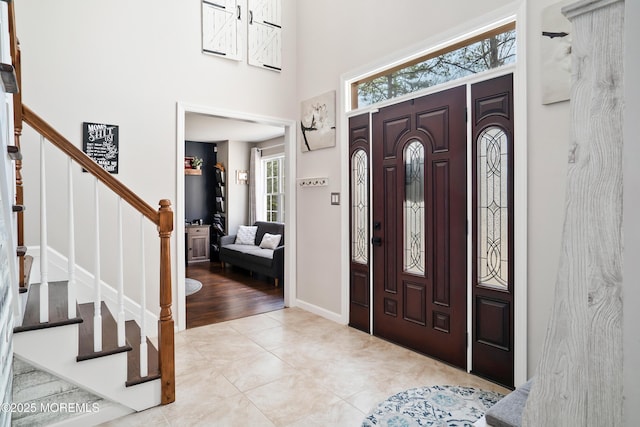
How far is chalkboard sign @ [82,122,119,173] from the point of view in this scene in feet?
10.4

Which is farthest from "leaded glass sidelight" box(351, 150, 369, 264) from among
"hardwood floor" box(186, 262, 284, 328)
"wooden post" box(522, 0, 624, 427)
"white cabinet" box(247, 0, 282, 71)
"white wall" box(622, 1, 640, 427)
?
"white wall" box(622, 1, 640, 427)

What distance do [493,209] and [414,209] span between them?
0.68 m

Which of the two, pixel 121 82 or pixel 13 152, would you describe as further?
pixel 121 82

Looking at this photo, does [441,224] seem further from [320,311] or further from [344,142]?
[320,311]

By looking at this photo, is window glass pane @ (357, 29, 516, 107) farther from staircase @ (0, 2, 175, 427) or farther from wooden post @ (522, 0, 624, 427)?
staircase @ (0, 2, 175, 427)

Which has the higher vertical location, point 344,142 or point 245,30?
point 245,30

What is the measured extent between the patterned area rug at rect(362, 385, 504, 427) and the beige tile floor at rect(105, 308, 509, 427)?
8 cm

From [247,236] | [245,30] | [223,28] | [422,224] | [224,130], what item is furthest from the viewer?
[247,236]

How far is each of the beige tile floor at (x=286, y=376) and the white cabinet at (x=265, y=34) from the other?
2.91 metres

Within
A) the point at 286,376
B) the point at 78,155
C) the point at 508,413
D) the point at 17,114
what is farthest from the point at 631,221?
the point at 17,114

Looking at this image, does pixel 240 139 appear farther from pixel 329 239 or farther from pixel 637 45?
pixel 637 45

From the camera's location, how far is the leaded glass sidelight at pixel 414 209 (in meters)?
3.09

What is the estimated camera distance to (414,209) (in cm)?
316

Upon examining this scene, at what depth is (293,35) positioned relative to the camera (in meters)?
4.46
